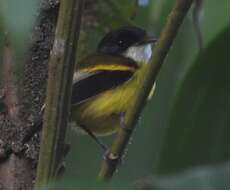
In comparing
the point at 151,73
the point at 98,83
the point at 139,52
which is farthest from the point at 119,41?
the point at 151,73

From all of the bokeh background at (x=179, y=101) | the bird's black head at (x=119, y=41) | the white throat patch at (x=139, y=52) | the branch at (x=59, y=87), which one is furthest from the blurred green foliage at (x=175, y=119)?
the bird's black head at (x=119, y=41)

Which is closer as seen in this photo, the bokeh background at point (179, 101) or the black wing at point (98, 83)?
the bokeh background at point (179, 101)

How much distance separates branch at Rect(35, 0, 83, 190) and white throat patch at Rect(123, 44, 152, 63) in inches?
78.6

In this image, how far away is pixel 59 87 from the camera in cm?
105

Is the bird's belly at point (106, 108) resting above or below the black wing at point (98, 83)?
below

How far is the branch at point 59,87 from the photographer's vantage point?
3.28 ft

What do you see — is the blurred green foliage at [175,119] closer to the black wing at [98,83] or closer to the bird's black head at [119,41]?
the black wing at [98,83]

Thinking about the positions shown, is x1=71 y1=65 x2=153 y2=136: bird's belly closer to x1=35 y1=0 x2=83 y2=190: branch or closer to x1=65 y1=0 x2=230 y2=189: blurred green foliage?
x1=65 y1=0 x2=230 y2=189: blurred green foliage

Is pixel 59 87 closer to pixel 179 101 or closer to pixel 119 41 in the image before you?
pixel 179 101

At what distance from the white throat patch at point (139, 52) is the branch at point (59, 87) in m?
2.00

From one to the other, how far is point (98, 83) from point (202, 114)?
1.71 metres

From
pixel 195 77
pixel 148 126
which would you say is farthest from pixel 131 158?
pixel 195 77

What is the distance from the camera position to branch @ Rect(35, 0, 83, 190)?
100cm

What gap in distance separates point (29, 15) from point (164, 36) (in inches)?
15.3
